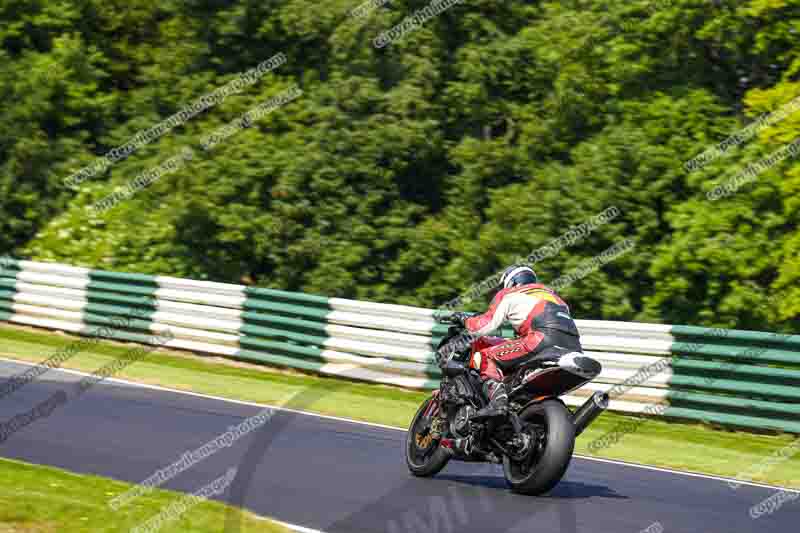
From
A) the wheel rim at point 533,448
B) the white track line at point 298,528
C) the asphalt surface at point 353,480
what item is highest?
the wheel rim at point 533,448

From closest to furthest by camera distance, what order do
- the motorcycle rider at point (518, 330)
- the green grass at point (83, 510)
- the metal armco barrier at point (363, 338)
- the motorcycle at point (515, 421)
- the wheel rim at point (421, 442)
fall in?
the green grass at point (83, 510)
the motorcycle at point (515, 421)
the motorcycle rider at point (518, 330)
the wheel rim at point (421, 442)
the metal armco barrier at point (363, 338)

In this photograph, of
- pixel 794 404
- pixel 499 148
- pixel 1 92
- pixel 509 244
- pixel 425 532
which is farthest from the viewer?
pixel 1 92

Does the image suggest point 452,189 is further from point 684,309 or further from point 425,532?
point 425,532

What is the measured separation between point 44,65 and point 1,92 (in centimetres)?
104

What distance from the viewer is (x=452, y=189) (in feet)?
70.1

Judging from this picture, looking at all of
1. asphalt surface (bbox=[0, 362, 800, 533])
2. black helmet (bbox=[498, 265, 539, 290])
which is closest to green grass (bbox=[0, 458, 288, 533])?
asphalt surface (bbox=[0, 362, 800, 533])

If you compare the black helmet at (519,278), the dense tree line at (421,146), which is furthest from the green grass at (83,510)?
the dense tree line at (421,146)

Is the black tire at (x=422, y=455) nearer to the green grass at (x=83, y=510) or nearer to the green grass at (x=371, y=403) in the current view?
the green grass at (x=371, y=403)

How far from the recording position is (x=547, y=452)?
8.48m

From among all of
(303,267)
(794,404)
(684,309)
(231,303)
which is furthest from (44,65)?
(794,404)

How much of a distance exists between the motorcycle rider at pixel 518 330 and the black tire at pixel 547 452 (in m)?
0.32

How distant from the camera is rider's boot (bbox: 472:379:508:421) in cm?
891

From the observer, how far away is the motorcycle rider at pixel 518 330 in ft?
29.6

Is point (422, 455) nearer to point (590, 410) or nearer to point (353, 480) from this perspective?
point (353, 480)
